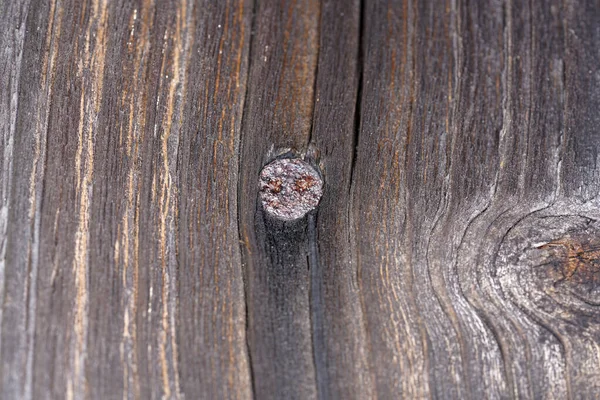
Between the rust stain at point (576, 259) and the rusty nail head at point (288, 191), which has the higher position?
the rusty nail head at point (288, 191)

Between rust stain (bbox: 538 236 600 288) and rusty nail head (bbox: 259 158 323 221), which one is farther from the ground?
rusty nail head (bbox: 259 158 323 221)

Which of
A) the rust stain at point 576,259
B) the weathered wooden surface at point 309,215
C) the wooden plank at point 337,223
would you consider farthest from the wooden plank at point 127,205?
the rust stain at point 576,259

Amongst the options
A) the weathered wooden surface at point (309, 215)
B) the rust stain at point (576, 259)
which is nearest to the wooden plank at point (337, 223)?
the weathered wooden surface at point (309, 215)

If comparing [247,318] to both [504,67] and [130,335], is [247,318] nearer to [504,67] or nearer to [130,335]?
[130,335]

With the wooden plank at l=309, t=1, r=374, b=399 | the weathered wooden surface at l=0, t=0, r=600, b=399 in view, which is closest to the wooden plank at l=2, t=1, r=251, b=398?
the weathered wooden surface at l=0, t=0, r=600, b=399

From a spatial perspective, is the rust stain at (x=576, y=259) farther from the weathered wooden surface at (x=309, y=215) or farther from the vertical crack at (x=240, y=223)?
the vertical crack at (x=240, y=223)

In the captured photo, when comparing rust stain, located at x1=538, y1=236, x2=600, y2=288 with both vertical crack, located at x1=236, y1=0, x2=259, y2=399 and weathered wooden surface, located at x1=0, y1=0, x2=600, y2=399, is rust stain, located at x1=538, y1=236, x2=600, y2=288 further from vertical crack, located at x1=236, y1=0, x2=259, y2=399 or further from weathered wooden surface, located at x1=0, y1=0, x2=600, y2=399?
vertical crack, located at x1=236, y1=0, x2=259, y2=399

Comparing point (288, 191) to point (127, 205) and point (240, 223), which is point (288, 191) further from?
point (127, 205)
